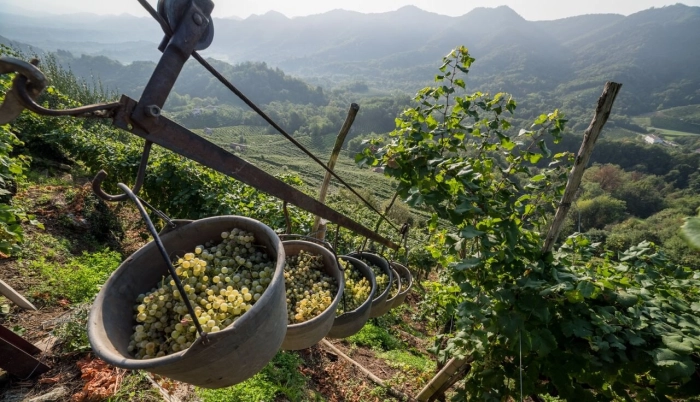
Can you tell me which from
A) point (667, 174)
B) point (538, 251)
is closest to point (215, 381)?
point (538, 251)

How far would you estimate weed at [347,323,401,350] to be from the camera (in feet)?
20.8

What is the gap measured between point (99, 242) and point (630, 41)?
259341 mm

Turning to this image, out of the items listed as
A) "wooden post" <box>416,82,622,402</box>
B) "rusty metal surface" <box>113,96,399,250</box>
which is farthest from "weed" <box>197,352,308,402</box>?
"wooden post" <box>416,82,622,402</box>

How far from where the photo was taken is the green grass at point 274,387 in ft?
11.4

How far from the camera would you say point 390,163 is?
258 cm

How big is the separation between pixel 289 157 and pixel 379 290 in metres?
78.2

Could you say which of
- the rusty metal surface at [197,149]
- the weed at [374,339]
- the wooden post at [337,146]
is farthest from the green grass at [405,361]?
the rusty metal surface at [197,149]

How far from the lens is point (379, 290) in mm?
3031

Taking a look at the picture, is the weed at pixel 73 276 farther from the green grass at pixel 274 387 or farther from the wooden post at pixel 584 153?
the wooden post at pixel 584 153

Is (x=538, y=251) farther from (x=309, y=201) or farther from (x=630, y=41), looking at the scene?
(x=630, y=41)

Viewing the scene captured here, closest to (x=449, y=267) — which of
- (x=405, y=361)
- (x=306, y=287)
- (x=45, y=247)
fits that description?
(x=306, y=287)

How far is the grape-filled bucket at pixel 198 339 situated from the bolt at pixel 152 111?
0.67 meters

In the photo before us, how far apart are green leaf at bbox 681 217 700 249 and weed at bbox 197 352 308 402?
387 cm

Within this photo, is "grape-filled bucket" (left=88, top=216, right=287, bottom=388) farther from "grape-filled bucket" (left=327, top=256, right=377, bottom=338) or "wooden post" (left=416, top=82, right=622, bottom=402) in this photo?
"wooden post" (left=416, top=82, right=622, bottom=402)
